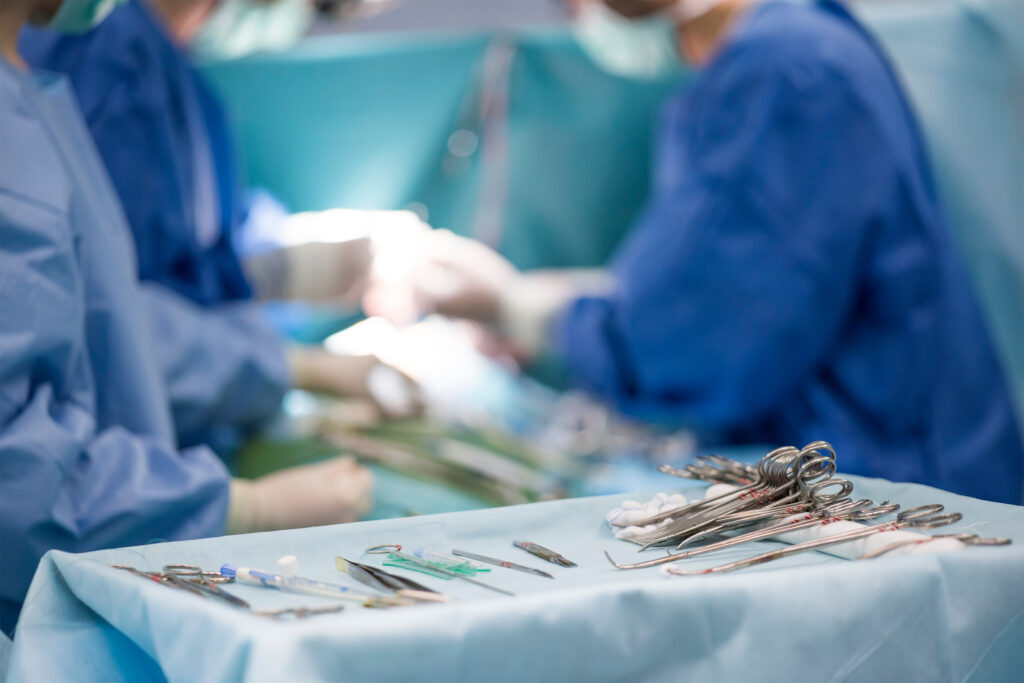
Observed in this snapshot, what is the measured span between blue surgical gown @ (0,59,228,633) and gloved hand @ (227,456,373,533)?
0.28 feet

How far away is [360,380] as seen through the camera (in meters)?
2.23

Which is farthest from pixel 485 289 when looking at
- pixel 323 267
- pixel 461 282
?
pixel 323 267

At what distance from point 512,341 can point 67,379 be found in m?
1.65

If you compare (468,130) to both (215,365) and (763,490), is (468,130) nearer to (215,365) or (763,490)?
(215,365)

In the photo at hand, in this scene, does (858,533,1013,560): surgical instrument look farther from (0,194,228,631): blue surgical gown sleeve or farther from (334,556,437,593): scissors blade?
(0,194,228,631): blue surgical gown sleeve

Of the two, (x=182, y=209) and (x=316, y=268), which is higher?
(x=182, y=209)

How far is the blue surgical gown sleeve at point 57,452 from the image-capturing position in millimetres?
1044

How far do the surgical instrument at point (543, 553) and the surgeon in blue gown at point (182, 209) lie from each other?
927 mm

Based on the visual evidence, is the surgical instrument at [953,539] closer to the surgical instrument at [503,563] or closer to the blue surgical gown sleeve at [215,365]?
the surgical instrument at [503,563]

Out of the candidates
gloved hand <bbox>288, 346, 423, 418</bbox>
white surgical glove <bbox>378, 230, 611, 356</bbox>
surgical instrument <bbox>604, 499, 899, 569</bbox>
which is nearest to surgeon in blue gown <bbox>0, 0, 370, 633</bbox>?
surgical instrument <bbox>604, 499, 899, 569</bbox>

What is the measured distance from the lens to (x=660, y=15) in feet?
7.73

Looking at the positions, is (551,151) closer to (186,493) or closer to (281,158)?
(281,158)

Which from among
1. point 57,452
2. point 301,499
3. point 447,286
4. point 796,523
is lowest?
point 447,286

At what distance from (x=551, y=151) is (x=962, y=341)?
1404 millimetres
